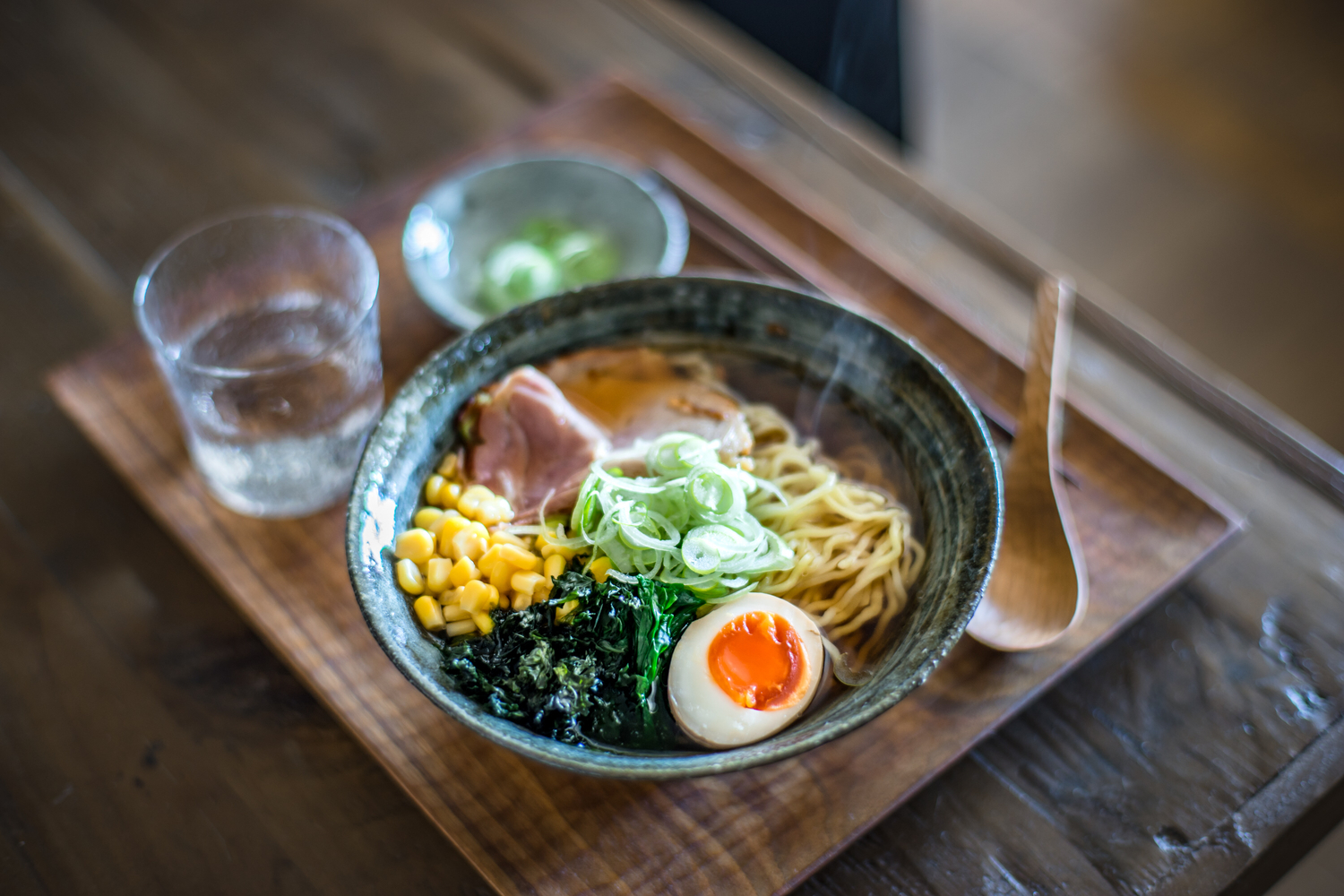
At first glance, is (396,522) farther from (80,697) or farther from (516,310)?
(80,697)

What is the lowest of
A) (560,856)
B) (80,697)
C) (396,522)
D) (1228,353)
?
(1228,353)

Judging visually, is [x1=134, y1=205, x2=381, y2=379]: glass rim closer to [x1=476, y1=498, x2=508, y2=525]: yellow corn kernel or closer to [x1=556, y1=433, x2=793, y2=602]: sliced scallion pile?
[x1=476, y1=498, x2=508, y2=525]: yellow corn kernel

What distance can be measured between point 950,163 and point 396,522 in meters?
3.26

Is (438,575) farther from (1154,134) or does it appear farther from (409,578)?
(1154,134)

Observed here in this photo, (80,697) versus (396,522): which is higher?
(396,522)

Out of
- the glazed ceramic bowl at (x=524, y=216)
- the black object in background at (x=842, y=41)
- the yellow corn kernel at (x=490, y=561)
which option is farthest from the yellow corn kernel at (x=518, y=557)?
the black object in background at (x=842, y=41)

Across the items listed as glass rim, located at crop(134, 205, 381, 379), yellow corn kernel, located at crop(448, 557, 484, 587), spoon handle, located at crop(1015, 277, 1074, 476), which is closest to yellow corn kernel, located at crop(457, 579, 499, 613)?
yellow corn kernel, located at crop(448, 557, 484, 587)

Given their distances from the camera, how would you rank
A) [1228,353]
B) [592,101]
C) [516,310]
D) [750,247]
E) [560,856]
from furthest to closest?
[1228,353] < [592,101] < [750,247] < [516,310] < [560,856]

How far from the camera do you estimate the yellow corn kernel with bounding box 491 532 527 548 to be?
156 cm

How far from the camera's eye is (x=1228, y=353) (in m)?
3.46

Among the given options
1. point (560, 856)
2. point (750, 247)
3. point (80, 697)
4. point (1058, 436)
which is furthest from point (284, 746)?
point (1058, 436)

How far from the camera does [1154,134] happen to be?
402cm

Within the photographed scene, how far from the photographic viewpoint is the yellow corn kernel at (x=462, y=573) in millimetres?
1478

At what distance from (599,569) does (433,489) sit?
324 mm
